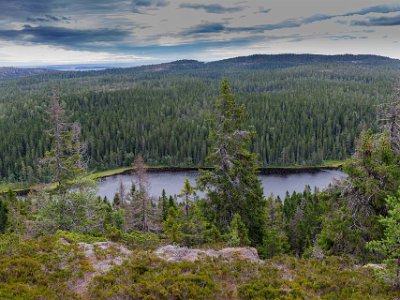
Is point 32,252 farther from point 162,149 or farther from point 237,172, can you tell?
point 162,149

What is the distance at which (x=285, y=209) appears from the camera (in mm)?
58312

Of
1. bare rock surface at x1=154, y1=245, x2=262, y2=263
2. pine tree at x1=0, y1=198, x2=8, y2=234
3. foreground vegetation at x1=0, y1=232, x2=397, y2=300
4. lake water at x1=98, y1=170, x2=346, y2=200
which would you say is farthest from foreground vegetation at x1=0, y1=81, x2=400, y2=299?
lake water at x1=98, y1=170, x2=346, y2=200

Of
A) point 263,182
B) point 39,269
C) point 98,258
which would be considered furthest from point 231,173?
point 263,182

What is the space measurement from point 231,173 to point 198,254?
786cm

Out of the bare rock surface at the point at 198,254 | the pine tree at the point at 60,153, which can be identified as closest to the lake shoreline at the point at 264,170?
the pine tree at the point at 60,153

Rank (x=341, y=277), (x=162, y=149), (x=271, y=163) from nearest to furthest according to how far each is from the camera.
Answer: (x=341, y=277), (x=271, y=163), (x=162, y=149)

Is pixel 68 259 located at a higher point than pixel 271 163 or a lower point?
higher

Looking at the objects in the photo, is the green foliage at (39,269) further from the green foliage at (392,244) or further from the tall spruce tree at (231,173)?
the green foliage at (392,244)

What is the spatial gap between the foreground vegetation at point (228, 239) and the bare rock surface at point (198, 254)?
648 mm

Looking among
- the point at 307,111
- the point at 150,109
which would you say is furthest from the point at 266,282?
the point at 150,109

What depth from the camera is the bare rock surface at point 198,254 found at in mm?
14758

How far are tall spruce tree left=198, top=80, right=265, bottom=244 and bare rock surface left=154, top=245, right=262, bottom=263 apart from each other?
5.86 m

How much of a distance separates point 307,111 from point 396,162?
13948cm

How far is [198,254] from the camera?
15.1 m
